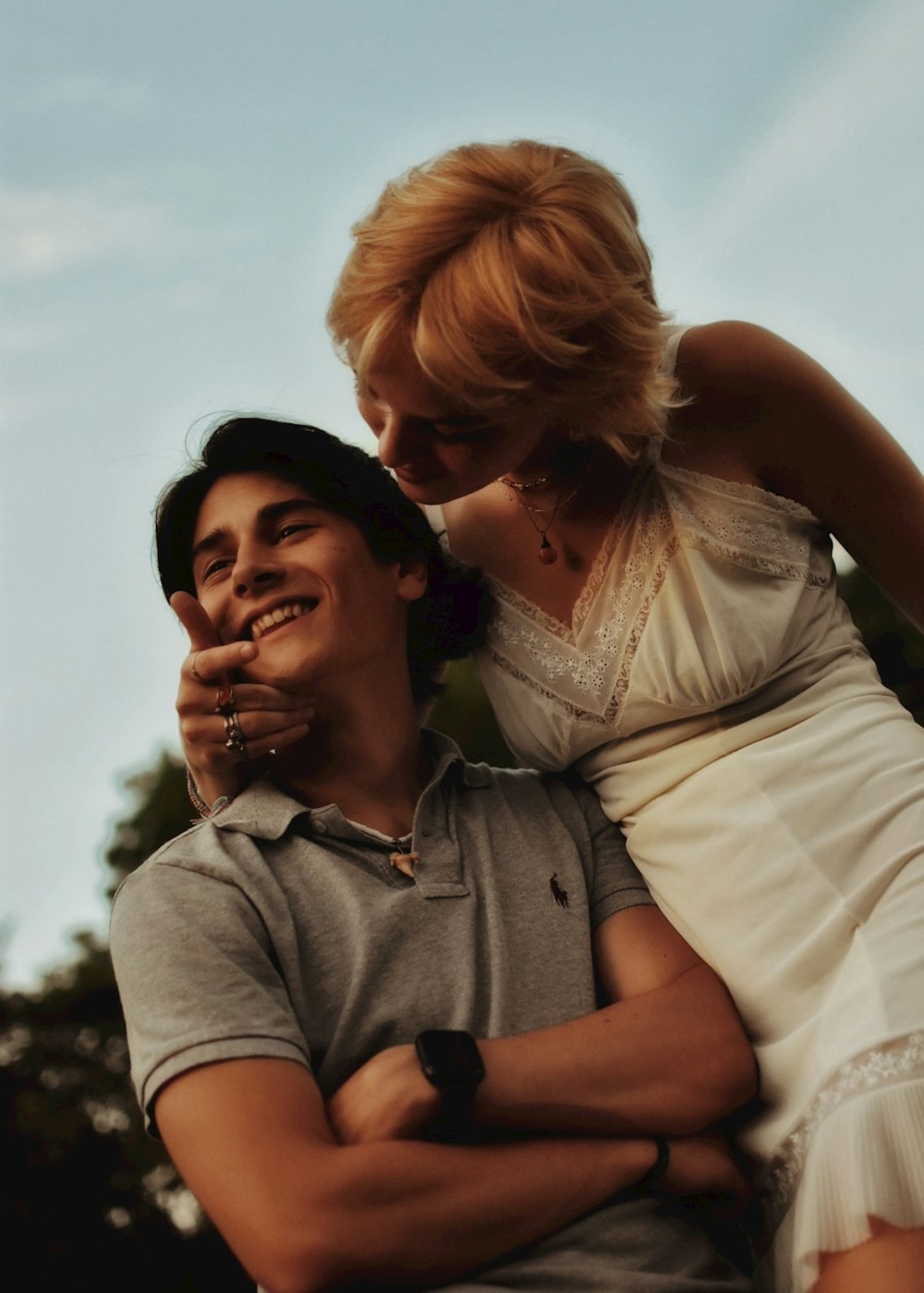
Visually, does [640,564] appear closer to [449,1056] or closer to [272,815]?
[272,815]

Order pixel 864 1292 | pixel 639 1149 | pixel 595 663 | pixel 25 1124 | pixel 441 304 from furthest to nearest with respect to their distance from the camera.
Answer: pixel 25 1124, pixel 595 663, pixel 441 304, pixel 639 1149, pixel 864 1292

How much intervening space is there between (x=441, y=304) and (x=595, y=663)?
0.72 m

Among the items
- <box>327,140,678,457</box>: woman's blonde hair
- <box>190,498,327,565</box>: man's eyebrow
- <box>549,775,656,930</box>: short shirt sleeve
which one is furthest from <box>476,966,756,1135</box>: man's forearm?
<box>190,498,327,565</box>: man's eyebrow

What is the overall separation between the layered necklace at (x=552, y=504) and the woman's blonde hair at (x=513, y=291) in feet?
0.48

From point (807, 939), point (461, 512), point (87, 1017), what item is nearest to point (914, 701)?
point (461, 512)

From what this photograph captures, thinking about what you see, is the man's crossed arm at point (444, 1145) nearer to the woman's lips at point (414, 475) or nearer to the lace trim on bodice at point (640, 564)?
the lace trim on bodice at point (640, 564)

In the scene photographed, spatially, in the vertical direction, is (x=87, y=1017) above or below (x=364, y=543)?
below

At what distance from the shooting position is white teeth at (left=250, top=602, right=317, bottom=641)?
2.59 meters

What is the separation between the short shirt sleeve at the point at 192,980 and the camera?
192 centimetres

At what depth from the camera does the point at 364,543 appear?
9.16 ft

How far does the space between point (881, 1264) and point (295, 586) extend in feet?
5.03

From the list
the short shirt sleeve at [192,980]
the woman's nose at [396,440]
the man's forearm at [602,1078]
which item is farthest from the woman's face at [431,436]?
the man's forearm at [602,1078]

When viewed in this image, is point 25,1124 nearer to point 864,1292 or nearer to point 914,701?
point 914,701

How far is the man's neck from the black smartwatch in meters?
0.60
